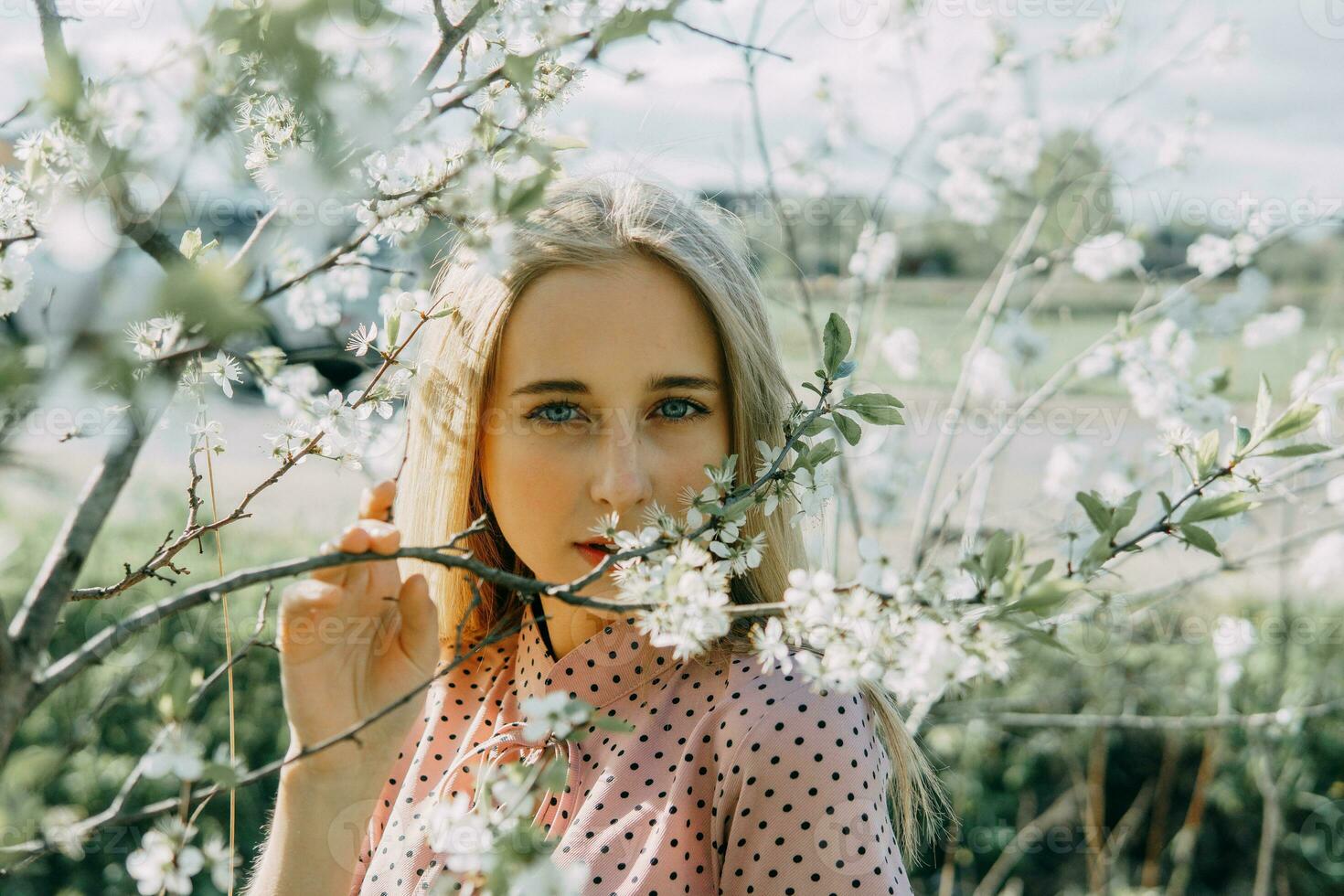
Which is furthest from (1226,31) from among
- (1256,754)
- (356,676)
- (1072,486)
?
(356,676)

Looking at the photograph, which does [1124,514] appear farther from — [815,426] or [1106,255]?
[1106,255]

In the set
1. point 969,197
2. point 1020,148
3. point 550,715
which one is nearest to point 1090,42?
point 1020,148

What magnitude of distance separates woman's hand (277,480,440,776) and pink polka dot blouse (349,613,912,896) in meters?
0.12

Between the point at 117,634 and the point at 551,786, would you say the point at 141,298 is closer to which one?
the point at 117,634

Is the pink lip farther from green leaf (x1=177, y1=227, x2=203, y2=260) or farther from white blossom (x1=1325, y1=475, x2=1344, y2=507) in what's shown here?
white blossom (x1=1325, y1=475, x2=1344, y2=507)

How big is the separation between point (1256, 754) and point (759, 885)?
94.7 inches

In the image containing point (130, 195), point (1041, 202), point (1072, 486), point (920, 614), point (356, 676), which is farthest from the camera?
point (1072, 486)

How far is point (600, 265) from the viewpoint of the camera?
3.93ft

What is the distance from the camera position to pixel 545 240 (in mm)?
1195

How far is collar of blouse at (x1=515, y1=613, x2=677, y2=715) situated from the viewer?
49.6 inches

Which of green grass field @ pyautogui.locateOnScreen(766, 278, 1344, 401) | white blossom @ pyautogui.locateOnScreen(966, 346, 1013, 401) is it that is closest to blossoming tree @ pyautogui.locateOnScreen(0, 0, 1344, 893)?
green grass field @ pyautogui.locateOnScreen(766, 278, 1344, 401)

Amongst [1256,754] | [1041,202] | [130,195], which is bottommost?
[1256,754]

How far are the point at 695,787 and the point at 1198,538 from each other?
0.58 meters

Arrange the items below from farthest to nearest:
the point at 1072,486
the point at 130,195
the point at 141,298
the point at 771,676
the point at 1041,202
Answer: the point at 1072,486 → the point at 1041,202 → the point at 771,676 → the point at 130,195 → the point at 141,298
